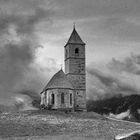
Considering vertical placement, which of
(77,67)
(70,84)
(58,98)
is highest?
(77,67)

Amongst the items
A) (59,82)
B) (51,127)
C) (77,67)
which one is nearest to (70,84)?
(59,82)

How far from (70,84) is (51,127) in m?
25.8

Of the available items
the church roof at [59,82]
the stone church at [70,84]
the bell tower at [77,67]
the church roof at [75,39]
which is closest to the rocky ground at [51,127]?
the stone church at [70,84]

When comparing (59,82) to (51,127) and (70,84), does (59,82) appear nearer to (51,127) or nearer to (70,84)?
(70,84)

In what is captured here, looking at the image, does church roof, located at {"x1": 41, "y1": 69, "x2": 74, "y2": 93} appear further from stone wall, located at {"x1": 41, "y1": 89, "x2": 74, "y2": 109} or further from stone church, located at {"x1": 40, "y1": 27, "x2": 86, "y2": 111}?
A: stone wall, located at {"x1": 41, "y1": 89, "x2": 74, "y2": 109}

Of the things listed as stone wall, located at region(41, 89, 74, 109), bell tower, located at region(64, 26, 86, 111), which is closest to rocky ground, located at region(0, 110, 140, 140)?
stone wall, located at region(41, 89, 74, 109)

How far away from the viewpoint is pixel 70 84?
74562 millimetres

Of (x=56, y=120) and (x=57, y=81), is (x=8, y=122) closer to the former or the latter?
(x=56, y=120)

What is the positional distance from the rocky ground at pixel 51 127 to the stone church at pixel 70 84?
31.6 feet

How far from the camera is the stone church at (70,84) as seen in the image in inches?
2847

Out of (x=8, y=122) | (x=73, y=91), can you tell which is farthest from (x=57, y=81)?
(x=8, y=122)

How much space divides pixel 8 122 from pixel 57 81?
74.1 ft

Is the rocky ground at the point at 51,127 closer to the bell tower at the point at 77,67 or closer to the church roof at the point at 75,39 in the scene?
the bell tower at the point at 77,67

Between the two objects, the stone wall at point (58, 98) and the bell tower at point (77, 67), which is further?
the bell tower at point (77, 67)
